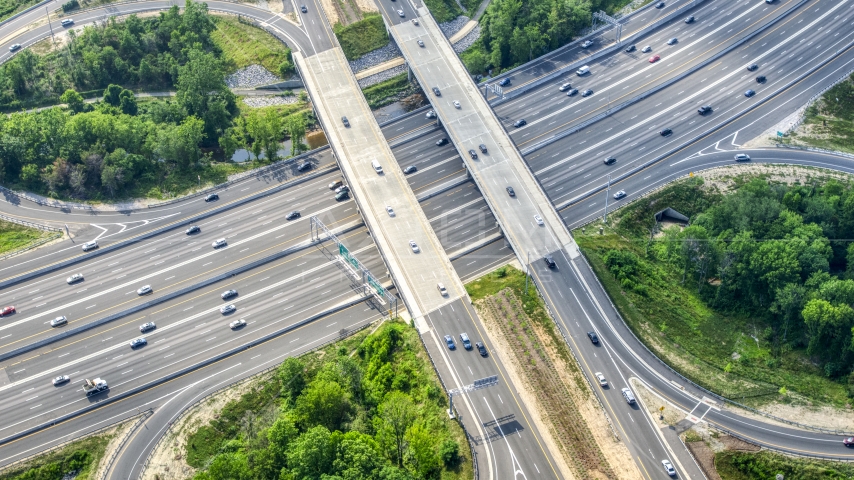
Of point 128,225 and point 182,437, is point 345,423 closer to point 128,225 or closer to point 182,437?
point 182,437

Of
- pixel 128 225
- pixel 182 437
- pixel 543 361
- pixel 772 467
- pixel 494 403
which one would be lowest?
pixel 772 467

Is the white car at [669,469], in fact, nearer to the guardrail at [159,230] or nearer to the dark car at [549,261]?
the dark car at [549,261]

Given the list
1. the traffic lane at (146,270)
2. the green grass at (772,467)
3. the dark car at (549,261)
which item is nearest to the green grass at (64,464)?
the traffic lane at (146,270)

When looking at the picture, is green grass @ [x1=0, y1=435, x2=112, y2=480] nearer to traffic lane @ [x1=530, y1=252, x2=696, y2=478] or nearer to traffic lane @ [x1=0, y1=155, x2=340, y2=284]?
traffic lane @ [x1=0, y1=155, x2=340, y2=284]

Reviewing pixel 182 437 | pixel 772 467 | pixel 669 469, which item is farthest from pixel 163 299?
pixel 772 467

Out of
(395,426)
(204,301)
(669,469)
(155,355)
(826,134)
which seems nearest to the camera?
(669,469)

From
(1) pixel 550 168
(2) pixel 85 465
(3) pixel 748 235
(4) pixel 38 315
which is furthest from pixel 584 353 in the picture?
(4) pixel 38 315

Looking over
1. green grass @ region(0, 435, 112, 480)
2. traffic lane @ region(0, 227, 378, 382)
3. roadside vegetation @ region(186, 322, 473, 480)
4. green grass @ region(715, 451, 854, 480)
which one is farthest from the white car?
green grass @ region(0, 435, 112, 480)
